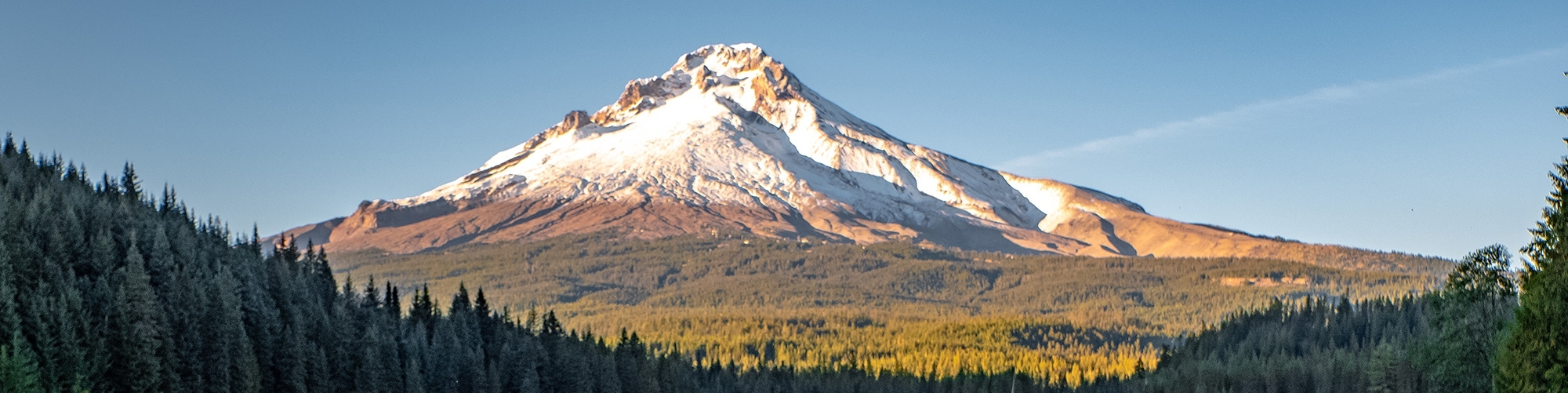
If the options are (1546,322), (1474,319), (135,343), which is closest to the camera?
(1546,322)

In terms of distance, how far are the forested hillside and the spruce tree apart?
6052cm

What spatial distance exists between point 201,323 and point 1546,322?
2729 inches

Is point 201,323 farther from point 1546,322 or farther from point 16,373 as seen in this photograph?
point 1546,322

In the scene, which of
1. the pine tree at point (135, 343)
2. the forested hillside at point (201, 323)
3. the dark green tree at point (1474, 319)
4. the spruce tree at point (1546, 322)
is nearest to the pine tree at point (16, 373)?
the forested hillside at point (201, 323)

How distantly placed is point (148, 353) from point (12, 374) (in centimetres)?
1649

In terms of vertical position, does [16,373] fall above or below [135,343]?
below

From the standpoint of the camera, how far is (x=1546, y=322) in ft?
196

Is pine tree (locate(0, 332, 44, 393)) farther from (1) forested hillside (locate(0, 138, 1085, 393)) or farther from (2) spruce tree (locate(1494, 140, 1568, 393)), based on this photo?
(2) spruce tree (locate(1494, 140, 1568, 393))

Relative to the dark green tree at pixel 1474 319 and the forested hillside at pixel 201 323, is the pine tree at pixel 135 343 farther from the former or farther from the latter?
the dark green tree at pixel 1474 319

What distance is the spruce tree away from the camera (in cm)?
5834

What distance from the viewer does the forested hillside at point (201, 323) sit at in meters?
80.2

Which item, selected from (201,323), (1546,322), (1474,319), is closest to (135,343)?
(201,323)

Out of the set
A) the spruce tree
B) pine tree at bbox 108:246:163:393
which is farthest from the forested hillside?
the spruce tree

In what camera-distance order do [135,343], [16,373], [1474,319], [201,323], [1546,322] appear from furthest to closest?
1. [201,323]
2. [1474,319]
3. [135,343]
4. [16,373]
5. [1546,322]
